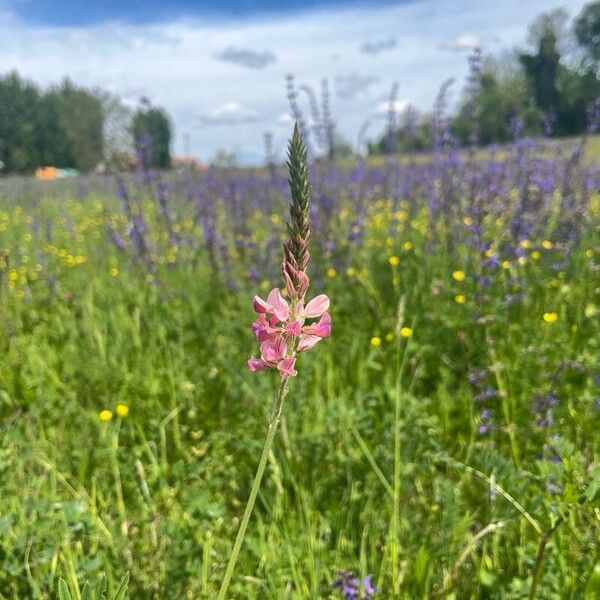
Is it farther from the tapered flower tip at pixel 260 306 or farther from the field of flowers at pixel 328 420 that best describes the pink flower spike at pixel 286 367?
the field of flowers at pixel 328 420

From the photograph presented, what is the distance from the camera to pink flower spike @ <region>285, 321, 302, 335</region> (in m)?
0.69

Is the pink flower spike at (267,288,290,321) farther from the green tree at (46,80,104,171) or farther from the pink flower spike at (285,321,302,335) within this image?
the green tree at (46,80,104,171)

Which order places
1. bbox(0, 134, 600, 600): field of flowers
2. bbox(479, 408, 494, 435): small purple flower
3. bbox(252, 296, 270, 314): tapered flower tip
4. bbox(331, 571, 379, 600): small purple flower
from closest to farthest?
bbox(252, 296, 270, 314): tapered flower tip
bbox(331, 571, 379, 600): small purple flower
bbox(0, 134, 600, 600): field of flowers
bbox(479, 408, 494, 435): small purple flower

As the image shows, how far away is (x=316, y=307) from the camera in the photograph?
722 mm

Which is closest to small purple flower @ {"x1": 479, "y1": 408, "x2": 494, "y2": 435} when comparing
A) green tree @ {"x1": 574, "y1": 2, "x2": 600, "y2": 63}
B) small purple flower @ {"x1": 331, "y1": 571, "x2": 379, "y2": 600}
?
small purple flower @ {"x1": 331, "y1": 571, "x2": 379, "y2": 600}

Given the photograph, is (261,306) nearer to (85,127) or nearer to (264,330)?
(264,330)

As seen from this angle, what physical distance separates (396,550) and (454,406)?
94 cm

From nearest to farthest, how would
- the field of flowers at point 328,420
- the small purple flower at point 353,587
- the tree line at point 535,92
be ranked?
the small purple flower at point 353,587, the field of flowers at point 328,420, the tree line at point 535,92

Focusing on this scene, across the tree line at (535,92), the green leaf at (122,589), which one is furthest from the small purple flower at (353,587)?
the tree line at (535,92)

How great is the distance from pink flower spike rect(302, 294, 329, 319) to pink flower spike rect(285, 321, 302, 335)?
2cm

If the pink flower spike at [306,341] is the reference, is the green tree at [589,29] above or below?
above

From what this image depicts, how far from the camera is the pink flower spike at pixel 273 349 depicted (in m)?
0.71

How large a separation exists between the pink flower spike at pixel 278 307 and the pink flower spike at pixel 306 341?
4 cm

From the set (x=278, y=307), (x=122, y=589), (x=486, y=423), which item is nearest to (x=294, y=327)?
(x=278, y=307)
